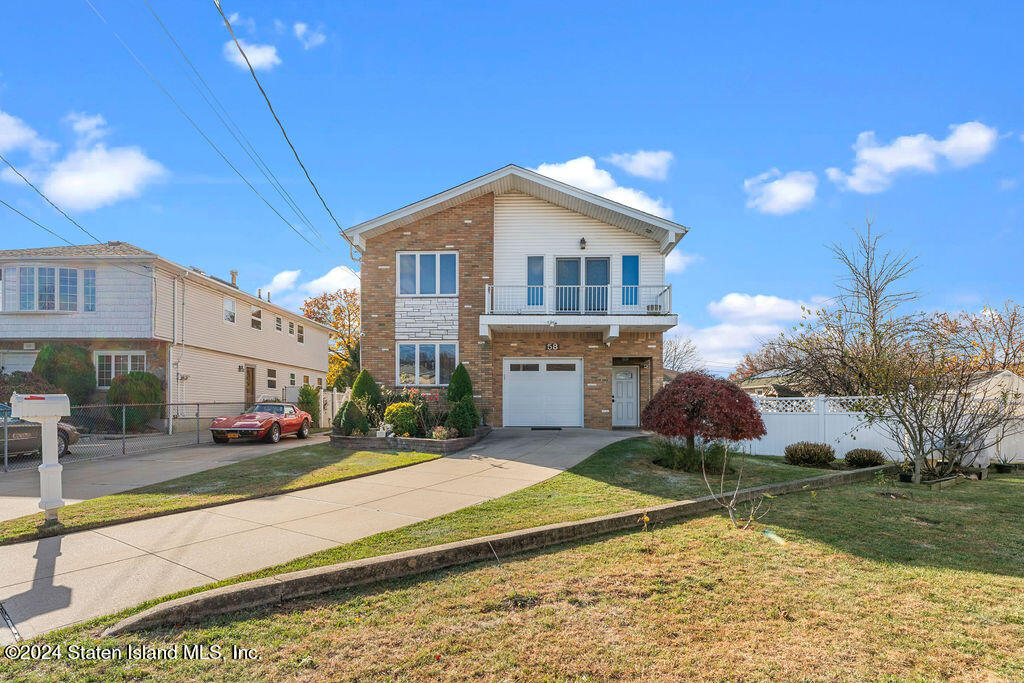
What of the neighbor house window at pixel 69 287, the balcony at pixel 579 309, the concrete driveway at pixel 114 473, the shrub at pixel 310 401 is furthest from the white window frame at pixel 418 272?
the neighbor house window at pixel 69 287

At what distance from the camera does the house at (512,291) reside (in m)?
17.5

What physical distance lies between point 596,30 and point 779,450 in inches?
455

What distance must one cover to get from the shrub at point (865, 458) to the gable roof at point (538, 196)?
7.63 m

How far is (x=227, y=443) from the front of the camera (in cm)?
1659

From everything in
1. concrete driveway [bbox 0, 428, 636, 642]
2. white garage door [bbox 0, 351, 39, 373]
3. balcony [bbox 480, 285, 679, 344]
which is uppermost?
balcony [bbox 480, 285, 679, 344]

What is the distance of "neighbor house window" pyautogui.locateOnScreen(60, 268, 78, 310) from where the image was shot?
20.3 meters

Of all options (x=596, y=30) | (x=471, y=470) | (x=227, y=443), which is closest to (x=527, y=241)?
(x=596, y=30)

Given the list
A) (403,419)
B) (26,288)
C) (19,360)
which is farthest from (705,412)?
(19,360)

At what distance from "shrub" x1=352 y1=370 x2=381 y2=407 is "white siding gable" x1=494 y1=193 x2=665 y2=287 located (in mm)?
5105

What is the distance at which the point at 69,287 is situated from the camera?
20.3 m

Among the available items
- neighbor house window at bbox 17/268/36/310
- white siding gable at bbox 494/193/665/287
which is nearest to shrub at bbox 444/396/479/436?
white siding gable at bbox 494/193/665/287

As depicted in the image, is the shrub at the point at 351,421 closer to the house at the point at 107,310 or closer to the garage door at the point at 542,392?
the garage door at the point at 542,392

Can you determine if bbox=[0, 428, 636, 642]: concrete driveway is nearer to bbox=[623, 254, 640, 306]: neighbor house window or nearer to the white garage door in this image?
bbox=[623, 254, 640, 306]: neighbor house window

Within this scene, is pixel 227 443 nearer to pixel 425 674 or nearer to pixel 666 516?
pixel 666 516
